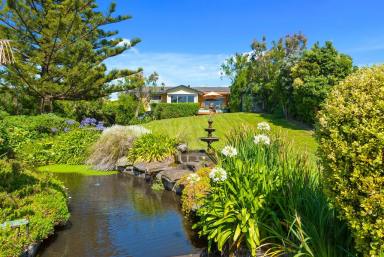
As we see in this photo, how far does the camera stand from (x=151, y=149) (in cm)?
1236

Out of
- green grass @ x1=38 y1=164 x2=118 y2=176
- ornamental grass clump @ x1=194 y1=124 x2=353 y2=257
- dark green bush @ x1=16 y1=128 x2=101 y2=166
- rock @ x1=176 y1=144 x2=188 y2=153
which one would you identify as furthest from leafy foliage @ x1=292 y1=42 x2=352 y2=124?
ornamental grass clump @ x1=194 y1=124 x2=353 y2=257

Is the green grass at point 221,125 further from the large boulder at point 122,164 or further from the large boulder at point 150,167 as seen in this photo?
the large boulder at point 150,167

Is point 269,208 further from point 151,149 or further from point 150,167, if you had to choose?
point 151,149

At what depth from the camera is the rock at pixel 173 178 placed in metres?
9.11

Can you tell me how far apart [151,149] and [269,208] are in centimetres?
851

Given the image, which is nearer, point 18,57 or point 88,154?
point 88,154

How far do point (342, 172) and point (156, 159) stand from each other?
979 cm

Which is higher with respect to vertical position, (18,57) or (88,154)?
(18,57)

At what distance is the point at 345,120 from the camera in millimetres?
2754

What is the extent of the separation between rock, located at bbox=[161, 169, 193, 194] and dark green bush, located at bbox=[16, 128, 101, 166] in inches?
214

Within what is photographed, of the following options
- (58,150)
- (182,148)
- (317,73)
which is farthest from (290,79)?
(58,150)

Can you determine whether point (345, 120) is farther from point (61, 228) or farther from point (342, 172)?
point (61, 228)

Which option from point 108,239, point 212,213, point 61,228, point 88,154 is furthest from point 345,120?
point 88,154

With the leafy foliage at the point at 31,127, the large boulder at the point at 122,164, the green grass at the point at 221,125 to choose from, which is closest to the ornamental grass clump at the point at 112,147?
the large boulder at the point at 122,164
